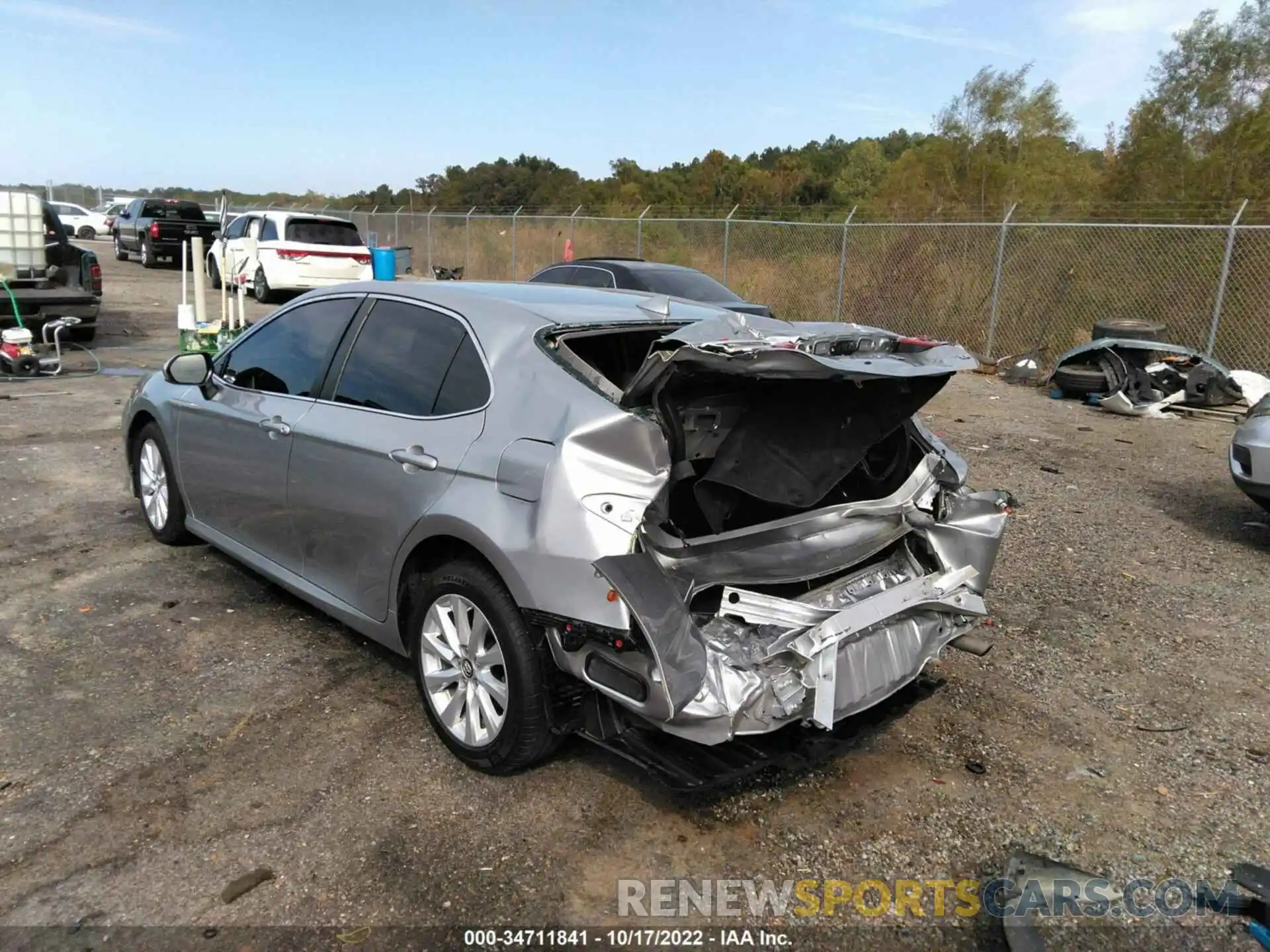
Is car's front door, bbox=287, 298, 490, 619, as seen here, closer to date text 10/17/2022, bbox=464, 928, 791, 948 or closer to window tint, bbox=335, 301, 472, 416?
window tint, bbox=335, 301, 472, 416

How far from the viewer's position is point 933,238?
15.0 meters

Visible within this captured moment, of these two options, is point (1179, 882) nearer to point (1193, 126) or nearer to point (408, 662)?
point (408, 662)

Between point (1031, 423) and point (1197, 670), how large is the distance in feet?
21.0

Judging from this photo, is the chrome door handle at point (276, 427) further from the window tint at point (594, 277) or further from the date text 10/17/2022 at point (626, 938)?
the window tint at point (594, 277)

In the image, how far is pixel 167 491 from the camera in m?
5.12

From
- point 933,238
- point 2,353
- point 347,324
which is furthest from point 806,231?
point 347,324

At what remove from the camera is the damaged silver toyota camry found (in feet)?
8.89

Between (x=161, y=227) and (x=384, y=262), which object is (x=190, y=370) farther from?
(x=161, y=227)

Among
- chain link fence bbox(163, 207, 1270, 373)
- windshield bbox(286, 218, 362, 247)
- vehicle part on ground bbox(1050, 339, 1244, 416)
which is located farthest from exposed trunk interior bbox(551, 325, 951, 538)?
windshield bbox(286, 218, 362, 247)

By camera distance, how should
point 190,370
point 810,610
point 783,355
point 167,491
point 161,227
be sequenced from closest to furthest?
point 783,355 → point 810,610 → point 190,370 → point 167,491 → point 161,227

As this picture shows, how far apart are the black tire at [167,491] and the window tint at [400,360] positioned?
72.9 inches

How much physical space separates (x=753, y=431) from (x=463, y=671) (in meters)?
1.33

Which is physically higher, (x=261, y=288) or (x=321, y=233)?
(x=321, y=233)

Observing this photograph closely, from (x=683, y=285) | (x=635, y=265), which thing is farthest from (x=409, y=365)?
(x=635, y=265)
